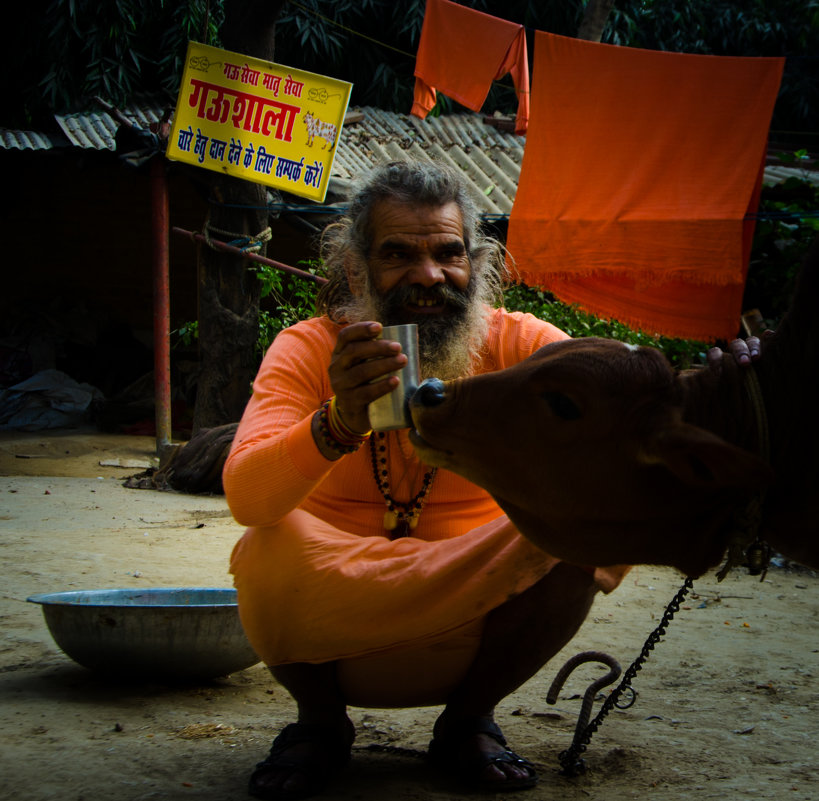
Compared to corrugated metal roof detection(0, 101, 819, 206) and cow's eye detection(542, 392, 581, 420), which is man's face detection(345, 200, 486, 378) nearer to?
cow's eye detection(542, 392, 581, 420)

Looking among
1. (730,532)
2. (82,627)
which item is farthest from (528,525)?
(82,627)

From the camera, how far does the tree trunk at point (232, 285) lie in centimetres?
753

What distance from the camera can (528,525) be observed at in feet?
6.70

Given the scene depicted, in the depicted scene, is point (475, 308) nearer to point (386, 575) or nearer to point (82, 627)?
point (386, 575)

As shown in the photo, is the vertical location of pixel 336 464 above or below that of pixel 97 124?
below

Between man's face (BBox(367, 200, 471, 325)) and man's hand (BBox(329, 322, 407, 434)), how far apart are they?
0.65m

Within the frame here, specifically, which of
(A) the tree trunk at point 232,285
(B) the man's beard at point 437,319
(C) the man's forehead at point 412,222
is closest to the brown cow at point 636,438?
(B) the man's beard at point 437,319

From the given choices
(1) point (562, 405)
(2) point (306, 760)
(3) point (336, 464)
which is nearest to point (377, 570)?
(3) point (336, 464)

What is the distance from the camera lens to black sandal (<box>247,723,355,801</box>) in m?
2.20

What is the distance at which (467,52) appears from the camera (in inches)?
259

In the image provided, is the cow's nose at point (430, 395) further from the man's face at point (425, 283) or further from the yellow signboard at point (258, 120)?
the yellow signboard at point (258, 120)

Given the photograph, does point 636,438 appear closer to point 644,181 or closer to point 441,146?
point 644,181

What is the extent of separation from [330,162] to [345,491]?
4.87 metres

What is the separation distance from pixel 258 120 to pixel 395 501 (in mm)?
5131
